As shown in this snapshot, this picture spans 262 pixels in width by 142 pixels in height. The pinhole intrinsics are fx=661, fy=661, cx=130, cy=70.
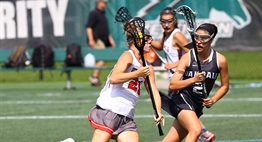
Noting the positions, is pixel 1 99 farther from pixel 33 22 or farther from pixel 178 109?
pixel 178 109

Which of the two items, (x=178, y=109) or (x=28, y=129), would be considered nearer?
(x=178, y=109)

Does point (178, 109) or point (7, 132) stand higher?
point (178, 109)

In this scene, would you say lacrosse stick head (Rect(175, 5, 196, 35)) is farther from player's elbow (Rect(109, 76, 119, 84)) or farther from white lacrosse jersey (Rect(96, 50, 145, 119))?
player's elbow (Rect(109, 76, 119, 84))

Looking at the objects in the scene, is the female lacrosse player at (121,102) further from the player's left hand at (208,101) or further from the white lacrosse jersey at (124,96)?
the player's left hand at (208,101)

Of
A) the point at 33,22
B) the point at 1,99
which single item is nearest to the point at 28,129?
the point at 1,99

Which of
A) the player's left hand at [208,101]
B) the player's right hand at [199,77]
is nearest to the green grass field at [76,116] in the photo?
the player's left hand at [208,101]

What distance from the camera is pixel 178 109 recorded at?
7.22 metres

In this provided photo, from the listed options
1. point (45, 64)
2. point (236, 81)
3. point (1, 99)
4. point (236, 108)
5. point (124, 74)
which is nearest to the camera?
point (124, 74)

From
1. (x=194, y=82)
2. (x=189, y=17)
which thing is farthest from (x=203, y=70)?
(x=189, y=17)

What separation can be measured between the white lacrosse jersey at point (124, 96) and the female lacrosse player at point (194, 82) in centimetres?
48

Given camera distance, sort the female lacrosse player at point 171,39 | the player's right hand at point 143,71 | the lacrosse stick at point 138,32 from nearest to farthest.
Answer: the player's right hand at point 143,71, the lacrosse stick at point 138,32, the female lacrosse player at point 171,39

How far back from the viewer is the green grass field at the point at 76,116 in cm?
923

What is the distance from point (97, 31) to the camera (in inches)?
651

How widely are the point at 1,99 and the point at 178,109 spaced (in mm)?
7496
